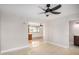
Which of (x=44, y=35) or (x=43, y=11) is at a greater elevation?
(x=43, y=11)

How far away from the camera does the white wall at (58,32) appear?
6.45 ft

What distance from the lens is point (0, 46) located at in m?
1.66

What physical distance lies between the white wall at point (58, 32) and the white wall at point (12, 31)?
0.64 meters

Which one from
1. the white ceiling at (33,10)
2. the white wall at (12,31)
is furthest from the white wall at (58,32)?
the white wall at (12,31)

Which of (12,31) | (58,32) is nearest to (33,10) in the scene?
(12,31)

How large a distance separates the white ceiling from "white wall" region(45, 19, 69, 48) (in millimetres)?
213

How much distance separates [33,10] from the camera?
5.51 ft

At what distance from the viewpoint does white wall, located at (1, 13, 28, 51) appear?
1.64 meters

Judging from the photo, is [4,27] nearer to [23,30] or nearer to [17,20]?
[17,20]

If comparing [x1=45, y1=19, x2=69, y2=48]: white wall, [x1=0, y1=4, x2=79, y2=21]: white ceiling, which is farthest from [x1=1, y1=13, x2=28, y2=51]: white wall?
[x1=45, y1=19, x2=69, y2=48]: white wall

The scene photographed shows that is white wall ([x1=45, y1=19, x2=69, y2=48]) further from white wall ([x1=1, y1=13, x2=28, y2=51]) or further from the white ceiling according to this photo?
white wall ([x1=1, y1=13, x2=28, y2=51])

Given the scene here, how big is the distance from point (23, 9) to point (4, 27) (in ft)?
1.79
